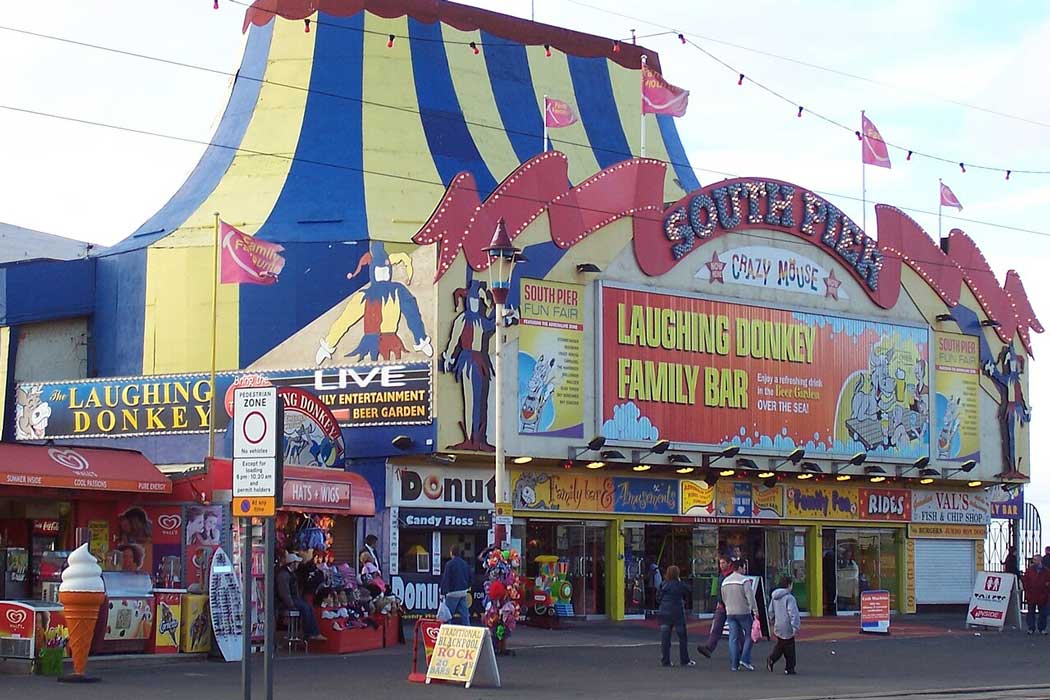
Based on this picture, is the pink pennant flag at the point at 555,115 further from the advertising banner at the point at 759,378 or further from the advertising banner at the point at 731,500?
the advertising banner at the point at 731,500

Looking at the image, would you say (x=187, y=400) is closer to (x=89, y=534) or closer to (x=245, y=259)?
(x=245, y=259)

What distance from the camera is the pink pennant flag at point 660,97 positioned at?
3512cm

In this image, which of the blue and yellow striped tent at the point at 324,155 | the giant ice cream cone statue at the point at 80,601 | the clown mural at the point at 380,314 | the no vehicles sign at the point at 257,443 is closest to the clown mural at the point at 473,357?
the clown mural at the point at 380,314

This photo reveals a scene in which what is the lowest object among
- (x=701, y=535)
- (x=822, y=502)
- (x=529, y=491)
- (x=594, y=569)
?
(x=594, y=569)

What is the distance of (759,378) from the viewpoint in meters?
37.8

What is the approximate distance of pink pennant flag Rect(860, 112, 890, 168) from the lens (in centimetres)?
3847

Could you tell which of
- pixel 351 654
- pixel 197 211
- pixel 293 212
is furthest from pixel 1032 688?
pixel 197 211

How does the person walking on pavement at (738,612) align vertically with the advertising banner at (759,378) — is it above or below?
below

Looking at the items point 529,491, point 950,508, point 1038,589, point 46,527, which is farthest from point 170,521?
point 950,508

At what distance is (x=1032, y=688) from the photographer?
21719 millimetres

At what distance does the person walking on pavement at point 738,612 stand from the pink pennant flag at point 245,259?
34.0 ft

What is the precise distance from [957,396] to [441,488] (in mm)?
16320

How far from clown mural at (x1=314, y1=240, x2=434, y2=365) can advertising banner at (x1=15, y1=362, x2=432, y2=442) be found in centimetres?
42

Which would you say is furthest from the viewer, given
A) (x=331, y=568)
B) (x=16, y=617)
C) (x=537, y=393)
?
(x=537, y=393)
